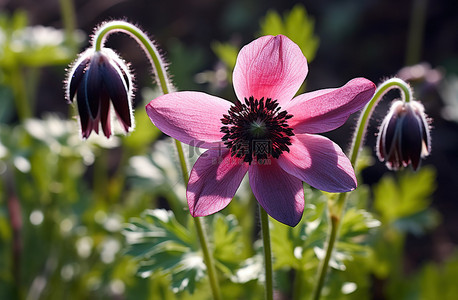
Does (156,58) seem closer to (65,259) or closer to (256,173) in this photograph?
(256,173)

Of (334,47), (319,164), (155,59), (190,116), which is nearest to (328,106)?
(319,164)

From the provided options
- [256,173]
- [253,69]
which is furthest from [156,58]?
[256,173]

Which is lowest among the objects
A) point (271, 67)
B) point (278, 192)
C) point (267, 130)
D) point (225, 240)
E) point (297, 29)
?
point (225, 240)

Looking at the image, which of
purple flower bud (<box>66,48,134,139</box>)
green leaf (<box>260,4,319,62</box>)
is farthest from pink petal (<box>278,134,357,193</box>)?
green leaf (<box>260,4,319,62</box>)

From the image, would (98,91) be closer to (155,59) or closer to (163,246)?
(155,59)

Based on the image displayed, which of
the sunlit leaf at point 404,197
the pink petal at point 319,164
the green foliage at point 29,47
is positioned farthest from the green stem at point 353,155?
the green foliage at point 29,47

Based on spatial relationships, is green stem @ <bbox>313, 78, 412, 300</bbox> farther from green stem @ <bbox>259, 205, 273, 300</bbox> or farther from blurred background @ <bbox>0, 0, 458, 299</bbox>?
blurred background @ <bbox>0, 0, 458, 299</bbox>
